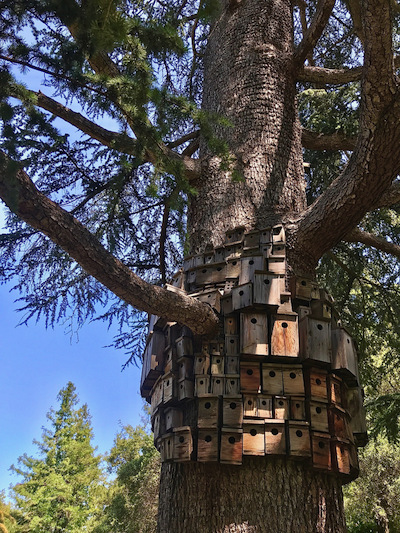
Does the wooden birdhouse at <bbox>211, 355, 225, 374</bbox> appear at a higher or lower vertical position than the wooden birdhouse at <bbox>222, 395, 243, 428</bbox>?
higher

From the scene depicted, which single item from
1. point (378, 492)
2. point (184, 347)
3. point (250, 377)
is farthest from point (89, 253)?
point (378, 492)

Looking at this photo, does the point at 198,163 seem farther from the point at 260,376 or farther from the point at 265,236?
the point at 260,376

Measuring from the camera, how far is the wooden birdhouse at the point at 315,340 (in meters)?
2.76

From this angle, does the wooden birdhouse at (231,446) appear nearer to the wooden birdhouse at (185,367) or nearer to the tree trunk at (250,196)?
the tree trunk at (250,196)

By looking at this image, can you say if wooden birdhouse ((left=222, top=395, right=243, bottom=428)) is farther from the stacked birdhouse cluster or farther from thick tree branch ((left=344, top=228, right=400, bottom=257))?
thick tree branch ((left=344, top=228, right=400, bottom=257))

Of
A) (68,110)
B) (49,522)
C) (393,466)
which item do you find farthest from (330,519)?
(49,522)

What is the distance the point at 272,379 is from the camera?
2713 mm

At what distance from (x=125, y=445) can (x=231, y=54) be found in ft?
66.1

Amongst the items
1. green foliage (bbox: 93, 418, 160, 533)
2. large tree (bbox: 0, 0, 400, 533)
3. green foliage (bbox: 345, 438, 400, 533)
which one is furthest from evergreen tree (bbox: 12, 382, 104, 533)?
large tree (bbox: 0, 0, 400, 533)

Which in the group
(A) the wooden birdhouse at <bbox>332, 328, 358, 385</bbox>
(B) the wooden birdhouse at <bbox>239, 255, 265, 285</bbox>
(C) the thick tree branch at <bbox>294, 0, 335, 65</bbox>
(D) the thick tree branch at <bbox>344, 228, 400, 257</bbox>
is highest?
(C) the thick tree branch at <bbox>294, 0, 335, 65</bbox>

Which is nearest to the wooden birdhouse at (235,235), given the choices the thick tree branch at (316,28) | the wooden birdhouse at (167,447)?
the wooden birdhouse at (167,447)

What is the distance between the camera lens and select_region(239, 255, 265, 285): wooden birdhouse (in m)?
A: 3.01

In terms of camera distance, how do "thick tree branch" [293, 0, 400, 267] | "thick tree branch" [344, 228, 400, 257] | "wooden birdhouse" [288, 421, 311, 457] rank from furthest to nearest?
"thick tree branch" [344, 228, 400, 257] → "wooden birdhouse" [288, 421, 311, 457] → "thick tree branch" [293, 0, 400, 267]

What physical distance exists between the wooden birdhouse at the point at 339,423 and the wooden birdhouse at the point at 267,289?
616 mm
